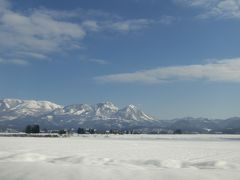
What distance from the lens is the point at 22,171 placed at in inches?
597

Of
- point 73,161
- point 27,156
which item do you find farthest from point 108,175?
point 27,156

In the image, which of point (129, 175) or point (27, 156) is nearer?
point (129, 175)

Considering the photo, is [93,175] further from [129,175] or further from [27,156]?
[27,156]

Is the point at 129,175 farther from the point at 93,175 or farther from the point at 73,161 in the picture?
the point at 73,161

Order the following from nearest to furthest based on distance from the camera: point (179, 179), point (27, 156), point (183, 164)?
point (179, 179) < point (183, 164) < point (27, 156)

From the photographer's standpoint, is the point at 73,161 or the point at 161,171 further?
the point at 73,161

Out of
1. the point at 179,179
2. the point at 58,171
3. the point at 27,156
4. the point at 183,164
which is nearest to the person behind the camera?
the point at 179,179

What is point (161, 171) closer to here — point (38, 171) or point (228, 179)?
point (228, 179)

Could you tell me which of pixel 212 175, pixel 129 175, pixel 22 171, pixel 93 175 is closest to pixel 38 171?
pixel 22 171

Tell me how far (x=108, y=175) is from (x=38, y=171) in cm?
248

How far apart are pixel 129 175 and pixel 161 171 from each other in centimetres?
134

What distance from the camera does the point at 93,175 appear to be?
1452 cm

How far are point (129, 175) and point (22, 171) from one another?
12.1ft

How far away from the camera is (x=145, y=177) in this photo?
14.2 metres
